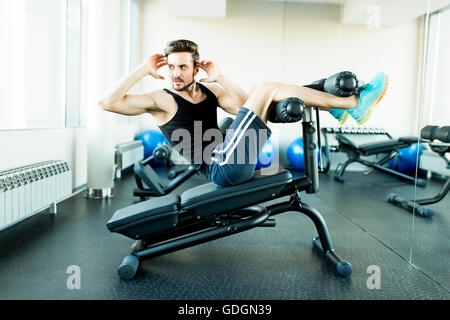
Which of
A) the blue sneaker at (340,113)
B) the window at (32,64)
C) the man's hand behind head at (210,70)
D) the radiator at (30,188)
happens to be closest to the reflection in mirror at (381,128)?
the blue sneaker at (340,113)

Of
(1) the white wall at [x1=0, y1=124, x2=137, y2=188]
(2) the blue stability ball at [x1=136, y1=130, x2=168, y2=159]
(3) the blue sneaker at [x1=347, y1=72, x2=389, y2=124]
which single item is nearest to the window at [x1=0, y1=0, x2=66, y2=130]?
(1) the white wall at [x1=0, y1=124, x2=137, y2=188]

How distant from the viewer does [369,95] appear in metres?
1.88

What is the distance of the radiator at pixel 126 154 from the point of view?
4355 millimetres

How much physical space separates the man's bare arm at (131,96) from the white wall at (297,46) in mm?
1308

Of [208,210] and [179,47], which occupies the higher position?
[179,47]

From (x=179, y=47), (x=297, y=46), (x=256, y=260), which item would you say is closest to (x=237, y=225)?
(x=256, y=260)

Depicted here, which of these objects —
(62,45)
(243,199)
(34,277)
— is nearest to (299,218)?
(243,199)

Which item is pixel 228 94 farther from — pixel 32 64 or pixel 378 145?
pixel 32 64

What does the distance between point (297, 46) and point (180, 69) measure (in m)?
2.13

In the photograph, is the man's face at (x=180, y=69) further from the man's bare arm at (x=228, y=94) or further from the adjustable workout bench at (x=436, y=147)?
the adjustable workout bench at (x=436, y=147)

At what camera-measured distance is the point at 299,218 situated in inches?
117

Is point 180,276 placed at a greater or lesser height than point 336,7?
lesser
